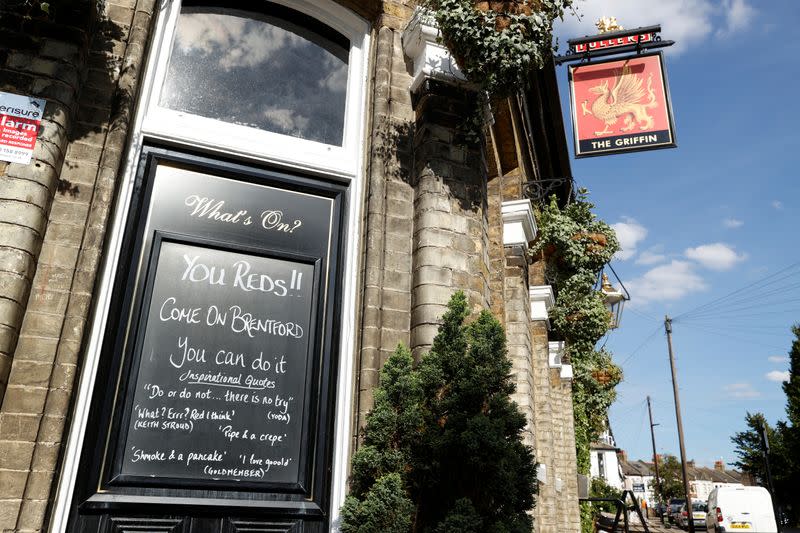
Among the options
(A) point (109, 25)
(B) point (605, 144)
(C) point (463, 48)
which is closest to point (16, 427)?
(A) point (109, 25)

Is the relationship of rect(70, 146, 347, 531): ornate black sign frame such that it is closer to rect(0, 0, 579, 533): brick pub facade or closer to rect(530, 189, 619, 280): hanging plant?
rect(0, 0, 579, 533): brick pub facade

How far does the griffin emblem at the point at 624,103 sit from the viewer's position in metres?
7.54

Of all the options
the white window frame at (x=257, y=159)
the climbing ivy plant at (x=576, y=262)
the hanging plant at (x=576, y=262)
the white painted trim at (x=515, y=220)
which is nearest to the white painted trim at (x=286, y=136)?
the white window frame at (x=257, y=159)

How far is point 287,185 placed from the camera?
4762mm

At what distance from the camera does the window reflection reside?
4789mm

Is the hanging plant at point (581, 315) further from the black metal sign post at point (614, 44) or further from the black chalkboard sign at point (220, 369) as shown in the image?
the black chalkboard sign at point (220, 369)

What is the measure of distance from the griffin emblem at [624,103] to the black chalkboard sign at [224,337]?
15.7ft

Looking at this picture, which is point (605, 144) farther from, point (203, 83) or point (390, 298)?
point (203, 83)

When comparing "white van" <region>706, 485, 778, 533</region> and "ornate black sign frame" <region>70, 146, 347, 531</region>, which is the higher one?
"ornate black sign frame" <region>70, 146, 347, 531</region>

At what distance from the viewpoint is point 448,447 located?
3547 millimetres

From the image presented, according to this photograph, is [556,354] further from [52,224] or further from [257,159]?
[52,224]

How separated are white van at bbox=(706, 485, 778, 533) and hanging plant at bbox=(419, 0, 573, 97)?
1863 centimetres

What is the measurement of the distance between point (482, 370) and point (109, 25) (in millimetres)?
3745

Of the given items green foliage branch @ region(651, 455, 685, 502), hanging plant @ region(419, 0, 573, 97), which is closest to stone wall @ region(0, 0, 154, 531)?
hanging plant @ region(419, 0, 573, 97)
